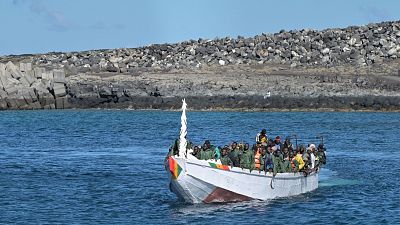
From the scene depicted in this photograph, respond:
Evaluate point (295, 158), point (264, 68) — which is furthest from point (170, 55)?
point (295, 158)

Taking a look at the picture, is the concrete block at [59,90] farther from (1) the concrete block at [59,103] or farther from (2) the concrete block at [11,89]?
(2) the concrete block at [11,89]

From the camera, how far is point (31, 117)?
379 feet

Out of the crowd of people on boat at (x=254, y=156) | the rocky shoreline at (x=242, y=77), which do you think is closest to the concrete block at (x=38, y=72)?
the rocky shoreline at (x=242, y=77)

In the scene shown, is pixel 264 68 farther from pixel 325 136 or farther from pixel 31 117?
pixel 325 136

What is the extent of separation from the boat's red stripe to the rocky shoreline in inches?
3082

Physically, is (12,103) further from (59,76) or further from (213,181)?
(213,181)

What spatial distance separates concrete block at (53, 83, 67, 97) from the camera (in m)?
126

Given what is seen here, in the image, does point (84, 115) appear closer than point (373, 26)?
Yes

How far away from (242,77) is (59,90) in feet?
71.1

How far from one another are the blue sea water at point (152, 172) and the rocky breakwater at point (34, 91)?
40.4 ft

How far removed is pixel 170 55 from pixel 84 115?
3584cm

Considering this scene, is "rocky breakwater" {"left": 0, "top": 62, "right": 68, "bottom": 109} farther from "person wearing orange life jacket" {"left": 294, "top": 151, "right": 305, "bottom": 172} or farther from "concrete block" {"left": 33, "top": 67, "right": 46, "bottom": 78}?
"person wearing orange life jacket" {"left": 294, "top": 151, "right": 305, "bottom": 172}

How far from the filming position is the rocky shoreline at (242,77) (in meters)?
124

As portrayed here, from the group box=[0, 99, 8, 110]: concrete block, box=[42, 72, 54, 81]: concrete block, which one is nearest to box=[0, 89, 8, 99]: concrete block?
box=[0, 99, 8, 110]: concrete block
